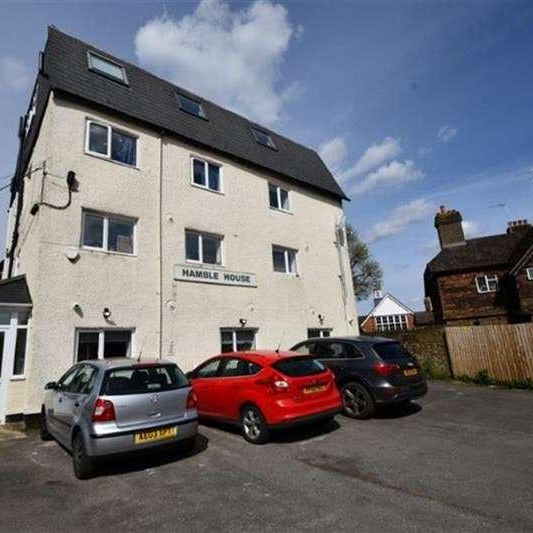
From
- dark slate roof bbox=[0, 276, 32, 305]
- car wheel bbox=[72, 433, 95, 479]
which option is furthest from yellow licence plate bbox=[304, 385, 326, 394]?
dark slate roof bbox=[0, 276, 32, 305]

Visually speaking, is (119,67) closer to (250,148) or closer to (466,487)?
(250,148)

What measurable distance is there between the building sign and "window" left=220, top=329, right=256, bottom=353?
1596mm

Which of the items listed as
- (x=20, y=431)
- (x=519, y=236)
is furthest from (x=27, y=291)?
(x=519, y=236)

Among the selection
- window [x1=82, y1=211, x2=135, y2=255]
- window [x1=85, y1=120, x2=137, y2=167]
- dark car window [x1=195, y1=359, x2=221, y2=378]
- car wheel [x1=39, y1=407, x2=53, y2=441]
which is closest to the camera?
car wheel [x1=39, y1=407, x2=53, y2=441]

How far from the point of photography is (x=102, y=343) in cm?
991

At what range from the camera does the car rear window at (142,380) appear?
18.6ft

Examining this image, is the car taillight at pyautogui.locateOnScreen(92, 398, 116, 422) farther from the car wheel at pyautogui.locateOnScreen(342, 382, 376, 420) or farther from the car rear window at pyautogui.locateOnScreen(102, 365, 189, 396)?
the car wheel at pyautogui.locateOnScreen(342, 382, 376, 420)

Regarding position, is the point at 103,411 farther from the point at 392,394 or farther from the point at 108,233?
the point at 108,233

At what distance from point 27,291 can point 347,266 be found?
510 inches

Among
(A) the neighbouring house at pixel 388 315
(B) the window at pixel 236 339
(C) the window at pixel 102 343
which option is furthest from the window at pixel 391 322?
(C) the window at pixel 102 343

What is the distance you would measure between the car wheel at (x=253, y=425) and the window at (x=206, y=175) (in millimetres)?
8511

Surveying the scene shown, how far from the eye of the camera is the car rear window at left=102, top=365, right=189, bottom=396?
5.68m

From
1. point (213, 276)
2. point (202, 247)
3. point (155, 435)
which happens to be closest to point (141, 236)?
point (202, 247)

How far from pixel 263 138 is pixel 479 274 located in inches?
812
